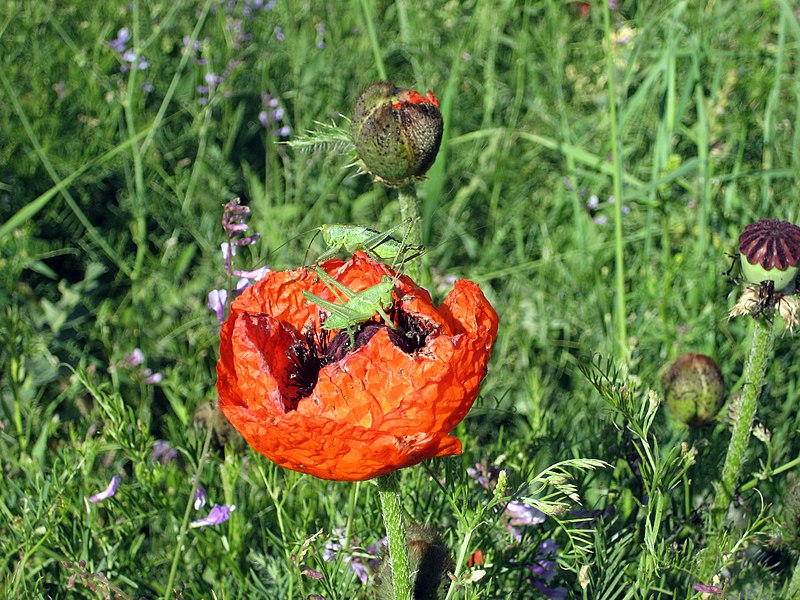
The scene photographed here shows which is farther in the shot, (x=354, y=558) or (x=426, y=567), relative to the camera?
(x=354, y=558)

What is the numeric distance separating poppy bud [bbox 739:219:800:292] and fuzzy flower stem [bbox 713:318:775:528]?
84 millimetres

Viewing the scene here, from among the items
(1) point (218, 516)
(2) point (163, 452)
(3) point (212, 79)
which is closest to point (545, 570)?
(1) point (218, 516)

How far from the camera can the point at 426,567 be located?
1591 mm

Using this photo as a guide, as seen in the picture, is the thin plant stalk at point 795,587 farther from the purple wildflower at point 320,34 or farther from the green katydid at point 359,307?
the purple wildflower at point 320,34

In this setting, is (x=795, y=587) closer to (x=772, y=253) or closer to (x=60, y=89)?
(x=772, y=253)

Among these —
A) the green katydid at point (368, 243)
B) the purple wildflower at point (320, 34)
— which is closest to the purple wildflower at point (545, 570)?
the green katydid at point (368, 243)

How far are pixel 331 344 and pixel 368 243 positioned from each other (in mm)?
182

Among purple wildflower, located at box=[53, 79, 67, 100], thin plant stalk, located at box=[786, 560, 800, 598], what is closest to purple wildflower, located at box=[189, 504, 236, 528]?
thin plant stalk, located at box=[786, 560, 800, 598]

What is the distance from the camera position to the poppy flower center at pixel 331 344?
1.45 m

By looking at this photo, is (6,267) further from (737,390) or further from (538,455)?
(737,390)

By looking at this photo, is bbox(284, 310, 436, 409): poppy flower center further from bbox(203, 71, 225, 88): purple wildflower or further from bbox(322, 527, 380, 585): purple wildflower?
bbox(203, 71, 225, 88): purple wildflower

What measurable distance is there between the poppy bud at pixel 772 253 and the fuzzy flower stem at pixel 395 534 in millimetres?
739

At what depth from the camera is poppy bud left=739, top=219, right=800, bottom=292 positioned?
1574 mm

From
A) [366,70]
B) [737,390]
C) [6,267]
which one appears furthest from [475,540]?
[366,70]
